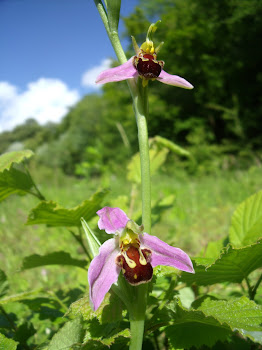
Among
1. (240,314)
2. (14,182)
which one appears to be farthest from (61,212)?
(240,314)

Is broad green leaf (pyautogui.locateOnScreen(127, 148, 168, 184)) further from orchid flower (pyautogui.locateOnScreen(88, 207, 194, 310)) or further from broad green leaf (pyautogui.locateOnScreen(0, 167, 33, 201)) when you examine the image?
orchid flower (pyautogui.locateOnScreen(88, 207, 194, 310))

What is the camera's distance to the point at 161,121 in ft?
57.3

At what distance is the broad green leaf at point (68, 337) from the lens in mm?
714

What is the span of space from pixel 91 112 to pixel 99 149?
27.0 meters

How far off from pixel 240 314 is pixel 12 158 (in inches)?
30.8

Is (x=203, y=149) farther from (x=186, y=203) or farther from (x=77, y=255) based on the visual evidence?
(x=77, y=255)

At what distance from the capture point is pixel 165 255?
0.75 metres

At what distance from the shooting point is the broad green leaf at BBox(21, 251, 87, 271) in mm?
1075

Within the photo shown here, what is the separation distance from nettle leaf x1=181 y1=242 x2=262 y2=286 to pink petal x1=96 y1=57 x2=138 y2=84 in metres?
0.52

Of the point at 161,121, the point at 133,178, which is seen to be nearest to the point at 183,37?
the point at 161,121

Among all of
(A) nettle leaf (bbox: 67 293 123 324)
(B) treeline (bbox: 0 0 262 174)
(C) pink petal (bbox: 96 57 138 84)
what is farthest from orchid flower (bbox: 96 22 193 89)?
(B) treeline (bbox: 0 0 262 174)

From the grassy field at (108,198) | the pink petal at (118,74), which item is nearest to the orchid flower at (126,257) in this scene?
the pink petal at (118,74)

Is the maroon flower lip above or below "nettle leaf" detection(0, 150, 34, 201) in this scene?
above

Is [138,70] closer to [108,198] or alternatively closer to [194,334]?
[194,334]
